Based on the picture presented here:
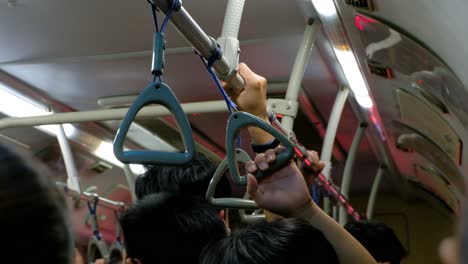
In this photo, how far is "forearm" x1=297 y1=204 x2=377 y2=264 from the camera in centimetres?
169

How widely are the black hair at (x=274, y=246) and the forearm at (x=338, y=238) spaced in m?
0.14

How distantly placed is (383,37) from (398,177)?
199 inches

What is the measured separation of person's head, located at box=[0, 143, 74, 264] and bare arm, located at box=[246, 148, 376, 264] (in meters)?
0.90

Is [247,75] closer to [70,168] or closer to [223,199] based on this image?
[223,199]

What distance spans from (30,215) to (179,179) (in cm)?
134

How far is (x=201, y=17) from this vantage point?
4.17 metres

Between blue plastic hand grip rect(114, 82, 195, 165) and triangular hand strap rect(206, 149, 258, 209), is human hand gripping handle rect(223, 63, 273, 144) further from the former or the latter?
blue plastic hand grip rect(114, 82, 195, 165)

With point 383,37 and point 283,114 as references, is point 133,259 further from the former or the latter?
point 383,37

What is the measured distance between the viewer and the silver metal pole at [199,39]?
1.80m

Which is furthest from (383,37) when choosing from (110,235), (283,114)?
(110,235)

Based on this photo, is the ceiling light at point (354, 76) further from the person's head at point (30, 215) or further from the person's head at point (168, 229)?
the person's head at point (30, 215)

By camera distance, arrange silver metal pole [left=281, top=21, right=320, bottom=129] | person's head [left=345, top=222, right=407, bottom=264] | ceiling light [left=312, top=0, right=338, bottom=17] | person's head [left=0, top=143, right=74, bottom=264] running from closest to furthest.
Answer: person's head [left=0, top=143, right=74, bottom=264] → person's head [left=345, top=222, right=407, bottom=264] → ceiling light [left=312, top=0, right=338, bottom=17] → silver metal pole [left=281, top=21, right=320, bottom=129]

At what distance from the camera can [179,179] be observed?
216 cm

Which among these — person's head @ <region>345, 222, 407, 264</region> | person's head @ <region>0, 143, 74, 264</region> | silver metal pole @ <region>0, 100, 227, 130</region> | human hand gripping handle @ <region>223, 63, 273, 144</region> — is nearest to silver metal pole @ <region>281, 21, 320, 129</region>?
silver metal pole @ <region>0, 100, 227, 130</region>
